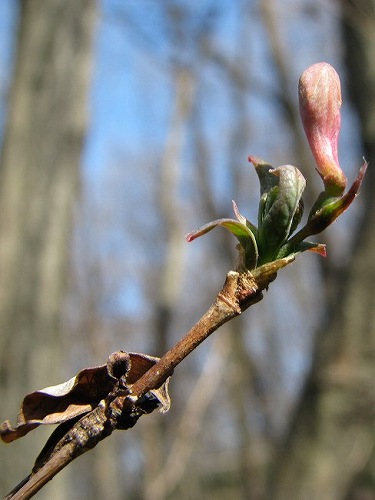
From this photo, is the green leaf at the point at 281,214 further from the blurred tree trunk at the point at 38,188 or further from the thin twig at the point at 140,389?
the blurred tree trunk at the point at 38,188

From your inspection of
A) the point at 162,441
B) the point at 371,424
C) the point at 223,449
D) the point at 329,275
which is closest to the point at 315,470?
the point at 371,424

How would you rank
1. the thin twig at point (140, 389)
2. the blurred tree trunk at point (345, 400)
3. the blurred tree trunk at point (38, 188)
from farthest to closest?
the blurred tree trunk at point (345, 400), the blurred tree trunk at point (38, 188), the thin twig at point (140, 389)

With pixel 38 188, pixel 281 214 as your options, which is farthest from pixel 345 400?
pixel 281 214

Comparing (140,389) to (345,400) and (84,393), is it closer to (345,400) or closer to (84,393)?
(84,393)

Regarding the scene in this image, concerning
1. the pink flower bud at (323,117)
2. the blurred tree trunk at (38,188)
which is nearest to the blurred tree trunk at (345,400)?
the blurred tree trunk at (38,188)

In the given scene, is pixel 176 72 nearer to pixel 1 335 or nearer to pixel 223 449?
pixel 1 335
